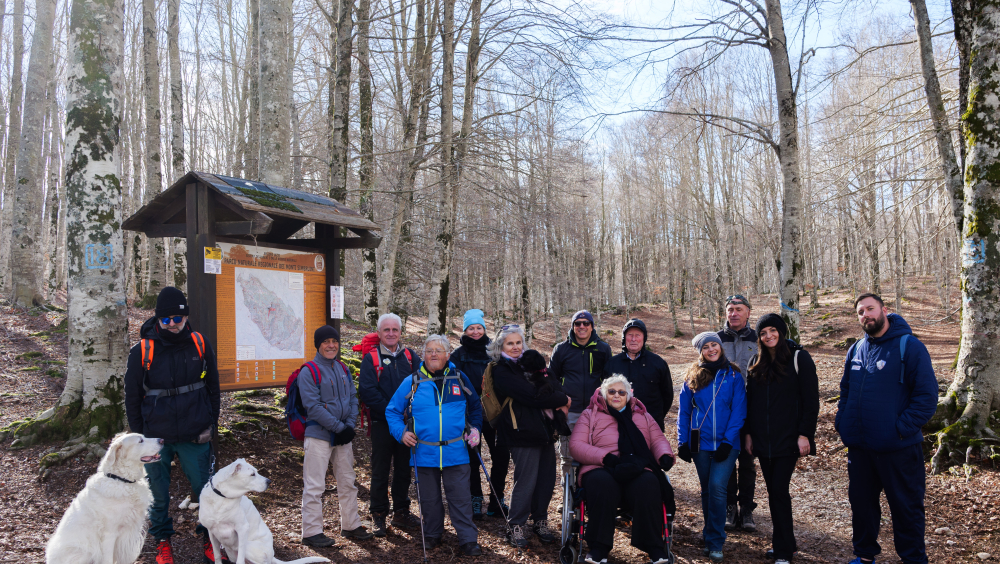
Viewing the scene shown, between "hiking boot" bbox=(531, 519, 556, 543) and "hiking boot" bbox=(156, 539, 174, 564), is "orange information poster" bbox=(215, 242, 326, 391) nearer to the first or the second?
"hiking boot" bbox=(156, 539, 174, 564)

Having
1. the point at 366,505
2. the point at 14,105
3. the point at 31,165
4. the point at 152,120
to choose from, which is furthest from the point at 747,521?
the point at 14,105

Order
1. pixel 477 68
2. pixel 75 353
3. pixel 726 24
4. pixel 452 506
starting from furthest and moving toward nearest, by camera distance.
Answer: pixel 477 68, pixel 726 24, pixel 75 353, pixel 452 506

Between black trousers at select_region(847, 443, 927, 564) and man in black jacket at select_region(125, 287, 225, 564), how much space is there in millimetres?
4763

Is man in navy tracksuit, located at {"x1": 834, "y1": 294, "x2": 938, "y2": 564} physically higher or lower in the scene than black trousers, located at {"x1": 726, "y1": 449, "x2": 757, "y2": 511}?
higher

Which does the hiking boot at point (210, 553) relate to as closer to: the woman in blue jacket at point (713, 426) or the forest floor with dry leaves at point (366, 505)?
the forest floor with dry leaves at point (366, 505)

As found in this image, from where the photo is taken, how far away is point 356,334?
1520 cm

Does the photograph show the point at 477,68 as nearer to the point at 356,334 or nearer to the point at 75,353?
the point at 356,334

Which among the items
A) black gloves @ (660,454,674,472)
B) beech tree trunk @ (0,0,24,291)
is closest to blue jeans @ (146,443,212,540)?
black gloves @ (660,454,674,472)

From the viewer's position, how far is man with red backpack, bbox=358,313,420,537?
5156 mm

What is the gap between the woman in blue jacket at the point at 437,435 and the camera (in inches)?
183

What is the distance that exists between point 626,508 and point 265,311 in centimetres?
393

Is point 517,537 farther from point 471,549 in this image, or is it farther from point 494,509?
point 494,509

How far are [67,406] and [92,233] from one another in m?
1.73

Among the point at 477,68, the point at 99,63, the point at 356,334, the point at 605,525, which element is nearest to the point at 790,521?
the point at 605,525
